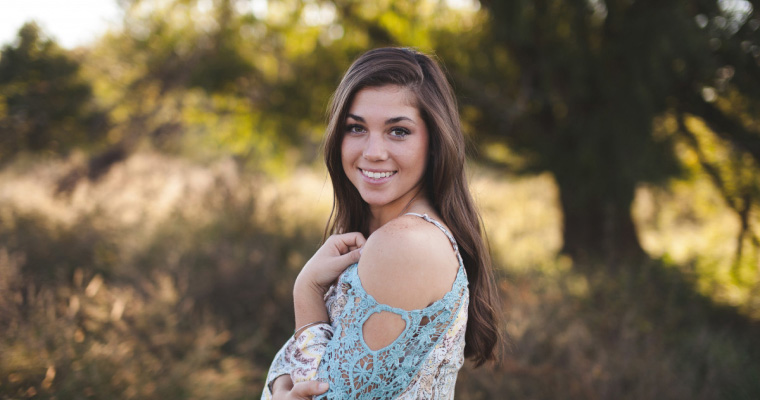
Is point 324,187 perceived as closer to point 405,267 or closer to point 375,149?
point 375,149

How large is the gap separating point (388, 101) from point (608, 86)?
459cm

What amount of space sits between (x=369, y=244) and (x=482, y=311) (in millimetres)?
644

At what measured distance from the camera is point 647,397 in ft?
11.7

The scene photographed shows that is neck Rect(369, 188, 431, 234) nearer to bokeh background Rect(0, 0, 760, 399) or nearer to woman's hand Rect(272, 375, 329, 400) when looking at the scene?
woman's hand Rect(272, 375, 329, 400)

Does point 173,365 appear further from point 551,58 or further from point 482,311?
point 551,58

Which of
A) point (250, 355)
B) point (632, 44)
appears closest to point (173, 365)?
point (250, 355)

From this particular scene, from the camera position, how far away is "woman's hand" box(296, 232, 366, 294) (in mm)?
1543

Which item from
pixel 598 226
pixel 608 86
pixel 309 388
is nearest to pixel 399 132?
pixel 309 388

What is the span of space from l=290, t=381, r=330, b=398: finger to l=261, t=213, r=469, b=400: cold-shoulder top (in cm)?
2

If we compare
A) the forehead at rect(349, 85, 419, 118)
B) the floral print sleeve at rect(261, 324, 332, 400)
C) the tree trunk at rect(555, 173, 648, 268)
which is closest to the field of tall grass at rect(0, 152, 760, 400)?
the tree trunk at rect(555, 173, 648, 268)

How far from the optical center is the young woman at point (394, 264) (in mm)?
1285

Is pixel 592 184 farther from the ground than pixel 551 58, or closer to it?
closer to it

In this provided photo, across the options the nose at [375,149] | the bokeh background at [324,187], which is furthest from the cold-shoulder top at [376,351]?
the bokeh background at [324,187]

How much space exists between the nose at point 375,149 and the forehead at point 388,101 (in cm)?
8
